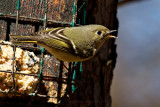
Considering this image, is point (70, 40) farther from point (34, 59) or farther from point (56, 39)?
point (34, 59)

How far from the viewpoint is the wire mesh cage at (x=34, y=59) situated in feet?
11.0

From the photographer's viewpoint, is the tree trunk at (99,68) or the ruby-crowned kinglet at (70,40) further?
the tree trunk at (99,68)

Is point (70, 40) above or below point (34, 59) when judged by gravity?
above

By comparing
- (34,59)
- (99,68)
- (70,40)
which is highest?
(70,40)

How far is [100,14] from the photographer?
4633 mm

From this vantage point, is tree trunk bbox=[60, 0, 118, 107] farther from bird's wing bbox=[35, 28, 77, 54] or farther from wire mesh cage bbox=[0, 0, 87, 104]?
bird's wing bbox=[35, 28, 77, 54]

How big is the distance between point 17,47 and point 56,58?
463 mm

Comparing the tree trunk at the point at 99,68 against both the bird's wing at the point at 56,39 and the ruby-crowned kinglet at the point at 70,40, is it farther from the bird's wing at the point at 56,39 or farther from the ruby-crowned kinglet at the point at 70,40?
the bird's wing at the point at 56,39

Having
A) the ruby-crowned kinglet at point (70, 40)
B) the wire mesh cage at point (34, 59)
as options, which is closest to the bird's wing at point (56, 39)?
the ruby-crowned kinglet at point (70, 40)

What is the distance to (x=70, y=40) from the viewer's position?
11.6 feet

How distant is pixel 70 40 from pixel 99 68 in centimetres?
118

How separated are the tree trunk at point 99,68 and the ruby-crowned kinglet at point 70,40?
73 centimetres

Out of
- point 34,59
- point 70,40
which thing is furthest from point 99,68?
point 34,59

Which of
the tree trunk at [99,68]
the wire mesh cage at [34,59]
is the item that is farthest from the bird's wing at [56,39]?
the tree trunk at [99,68]
